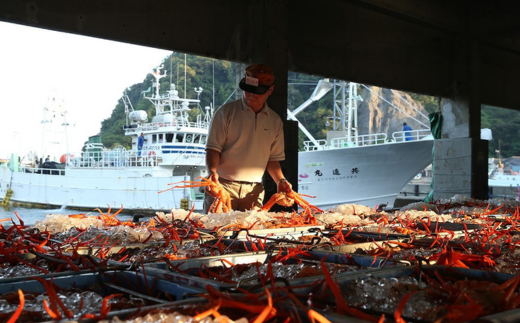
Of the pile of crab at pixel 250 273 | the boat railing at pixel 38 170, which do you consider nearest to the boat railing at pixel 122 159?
the boat railing at pixel 38 170

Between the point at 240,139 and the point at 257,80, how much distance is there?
515 millimetres

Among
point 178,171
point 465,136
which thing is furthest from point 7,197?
point 465,136

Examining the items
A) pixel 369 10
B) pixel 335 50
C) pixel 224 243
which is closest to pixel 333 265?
pixel 224 243

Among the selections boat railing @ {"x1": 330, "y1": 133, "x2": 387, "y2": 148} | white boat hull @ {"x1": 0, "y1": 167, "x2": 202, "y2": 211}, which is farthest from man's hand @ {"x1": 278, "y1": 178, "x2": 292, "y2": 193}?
white boat hull @ {"x1": 0, "y1": 167, "x2": 202, "y2": 211}

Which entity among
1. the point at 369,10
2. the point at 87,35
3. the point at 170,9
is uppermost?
the point at 369,10

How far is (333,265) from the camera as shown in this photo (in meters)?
1.70

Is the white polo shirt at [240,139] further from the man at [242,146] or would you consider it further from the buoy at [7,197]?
the buoy at [7,197]

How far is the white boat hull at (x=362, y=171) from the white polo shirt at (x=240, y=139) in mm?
18362

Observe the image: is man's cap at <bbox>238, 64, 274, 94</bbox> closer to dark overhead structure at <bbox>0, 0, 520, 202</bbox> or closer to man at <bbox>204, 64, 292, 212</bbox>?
man at <bbox>204, 64, 292, 212</bbox>

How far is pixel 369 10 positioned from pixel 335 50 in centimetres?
107

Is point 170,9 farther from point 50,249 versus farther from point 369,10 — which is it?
point 50,249

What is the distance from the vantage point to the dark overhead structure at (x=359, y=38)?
18.0ft

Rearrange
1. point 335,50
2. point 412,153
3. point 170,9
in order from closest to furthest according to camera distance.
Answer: point 170,9 < point 335,50 < point 412,153

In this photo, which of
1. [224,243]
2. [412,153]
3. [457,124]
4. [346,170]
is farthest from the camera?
[346,170]
